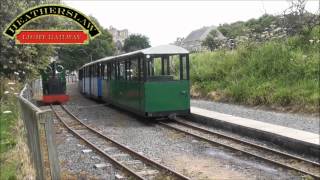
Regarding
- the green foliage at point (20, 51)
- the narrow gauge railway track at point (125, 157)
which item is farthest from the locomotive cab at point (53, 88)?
the narrow gauge railway track at point (125, 157)

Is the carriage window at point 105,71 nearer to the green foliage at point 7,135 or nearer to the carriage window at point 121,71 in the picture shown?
the carriage window at point 121,71

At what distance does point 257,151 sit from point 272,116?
6000mm

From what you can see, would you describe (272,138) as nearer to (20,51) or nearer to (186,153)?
(186,153)

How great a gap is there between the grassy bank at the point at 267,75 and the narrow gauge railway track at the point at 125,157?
7.83 meters

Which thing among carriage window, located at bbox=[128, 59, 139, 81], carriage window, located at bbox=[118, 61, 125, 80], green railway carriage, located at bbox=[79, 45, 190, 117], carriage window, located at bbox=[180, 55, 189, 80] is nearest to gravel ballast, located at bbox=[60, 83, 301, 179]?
green railway carriage, located at bbox=[79, 45, 190, 117]

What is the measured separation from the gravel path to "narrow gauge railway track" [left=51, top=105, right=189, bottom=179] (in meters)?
5.44

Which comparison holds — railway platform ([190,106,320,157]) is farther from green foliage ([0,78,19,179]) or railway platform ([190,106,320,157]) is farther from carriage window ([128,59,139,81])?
green foliage ([0,78,19,179])

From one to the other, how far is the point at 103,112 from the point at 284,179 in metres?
14.5

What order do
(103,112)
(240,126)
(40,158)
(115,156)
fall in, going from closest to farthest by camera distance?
1. (40,158)
2. (115,156)
3. (240,126)
4. (103,112)

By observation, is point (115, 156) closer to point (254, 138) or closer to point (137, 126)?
point (254, 138)

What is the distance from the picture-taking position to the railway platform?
11.8m

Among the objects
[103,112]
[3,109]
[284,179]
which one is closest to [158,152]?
[284,179]

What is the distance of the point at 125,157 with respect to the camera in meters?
11.5

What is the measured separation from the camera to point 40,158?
6414mm
